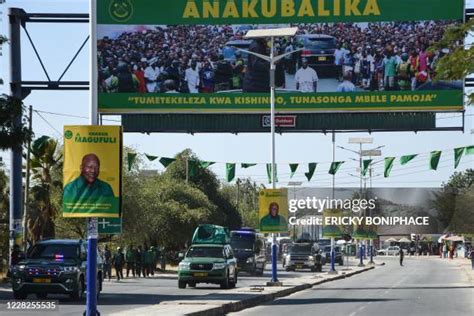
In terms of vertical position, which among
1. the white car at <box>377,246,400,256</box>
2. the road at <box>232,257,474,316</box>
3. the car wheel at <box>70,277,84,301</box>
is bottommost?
the white car at <box>377,246,400,256</box>

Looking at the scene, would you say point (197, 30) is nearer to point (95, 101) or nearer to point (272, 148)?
point (272, 148)

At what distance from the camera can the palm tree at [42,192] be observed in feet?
169

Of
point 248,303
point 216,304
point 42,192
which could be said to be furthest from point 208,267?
point 42,192

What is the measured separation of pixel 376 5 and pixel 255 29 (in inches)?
179

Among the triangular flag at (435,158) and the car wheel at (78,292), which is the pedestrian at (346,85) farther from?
the car wheel at (78,292)

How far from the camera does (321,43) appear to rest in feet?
133

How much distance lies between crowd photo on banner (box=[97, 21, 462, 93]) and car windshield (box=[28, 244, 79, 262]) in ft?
34.3

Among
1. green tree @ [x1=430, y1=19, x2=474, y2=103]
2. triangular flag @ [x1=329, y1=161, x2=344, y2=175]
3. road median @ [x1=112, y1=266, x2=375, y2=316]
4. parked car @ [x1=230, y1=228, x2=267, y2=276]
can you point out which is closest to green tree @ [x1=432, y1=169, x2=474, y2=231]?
parked car @ [x1=230, y1=228, x2=267, y2=276]

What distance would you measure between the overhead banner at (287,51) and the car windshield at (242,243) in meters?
23.6

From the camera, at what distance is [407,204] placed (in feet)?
419

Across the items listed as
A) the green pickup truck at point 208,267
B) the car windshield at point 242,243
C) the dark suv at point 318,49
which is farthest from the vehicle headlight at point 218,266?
the car windshield at point 242,243

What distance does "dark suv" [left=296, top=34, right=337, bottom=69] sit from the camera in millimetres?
40438

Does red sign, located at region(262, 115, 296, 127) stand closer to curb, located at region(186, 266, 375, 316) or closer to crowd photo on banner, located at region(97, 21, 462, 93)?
crowd photo on banner, located at region(97, 21, 462, 93)

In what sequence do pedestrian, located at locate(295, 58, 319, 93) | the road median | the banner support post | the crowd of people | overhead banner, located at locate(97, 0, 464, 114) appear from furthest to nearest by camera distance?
the crowd of people
pedestrian, located at locate(295, 58, 319, 93)
overhead banner, located at locate(97, 0, 464, 114)
the road median
the banner support post
